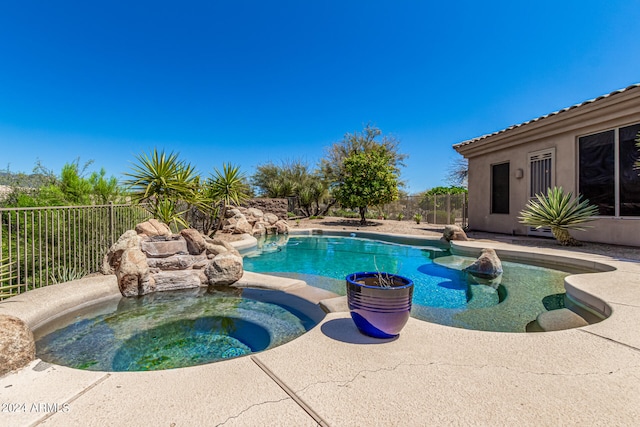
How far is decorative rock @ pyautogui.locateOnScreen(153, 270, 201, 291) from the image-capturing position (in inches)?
172

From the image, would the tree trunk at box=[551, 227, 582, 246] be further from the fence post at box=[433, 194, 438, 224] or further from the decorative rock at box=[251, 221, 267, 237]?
the decorative rock at box=[251, 221, 267, 237]

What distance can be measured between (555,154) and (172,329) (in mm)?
10268

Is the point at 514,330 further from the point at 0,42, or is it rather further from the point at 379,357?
the point at 0,42

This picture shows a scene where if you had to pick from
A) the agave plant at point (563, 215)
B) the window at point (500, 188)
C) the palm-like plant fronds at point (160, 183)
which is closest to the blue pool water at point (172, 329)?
the palm-like plant fronds at point (160, 183)

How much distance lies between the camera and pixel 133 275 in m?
4.08

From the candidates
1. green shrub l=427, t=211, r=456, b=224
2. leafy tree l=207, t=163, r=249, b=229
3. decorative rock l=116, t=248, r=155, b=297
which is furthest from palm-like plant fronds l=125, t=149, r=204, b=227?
green shrub l=427, t=211, r=456, b=224

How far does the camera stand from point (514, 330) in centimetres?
293

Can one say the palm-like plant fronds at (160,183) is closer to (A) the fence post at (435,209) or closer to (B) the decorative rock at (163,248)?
(B) the decorative rock at (163,248)

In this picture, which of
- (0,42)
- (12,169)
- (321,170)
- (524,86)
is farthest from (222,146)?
(524,86)

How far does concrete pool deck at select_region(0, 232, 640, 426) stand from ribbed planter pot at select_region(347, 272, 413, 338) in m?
0.12

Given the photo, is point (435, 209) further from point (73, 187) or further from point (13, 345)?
point (13, 345)

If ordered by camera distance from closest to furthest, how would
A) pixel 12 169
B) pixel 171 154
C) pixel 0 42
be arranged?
pixel 171 154, pixel 12 169, pixel 0 42

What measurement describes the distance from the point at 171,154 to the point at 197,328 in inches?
186

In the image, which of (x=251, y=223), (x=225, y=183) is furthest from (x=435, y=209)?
(x=225, y=183)
